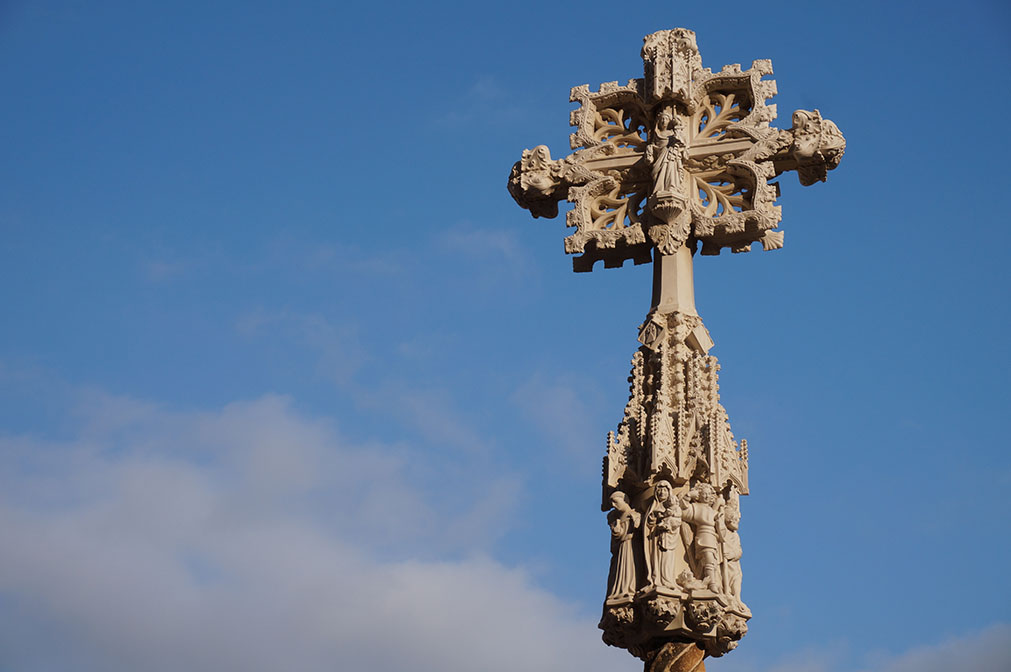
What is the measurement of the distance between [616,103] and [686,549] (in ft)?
17.7

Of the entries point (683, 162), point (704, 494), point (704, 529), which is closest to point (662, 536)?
point (704, 529)

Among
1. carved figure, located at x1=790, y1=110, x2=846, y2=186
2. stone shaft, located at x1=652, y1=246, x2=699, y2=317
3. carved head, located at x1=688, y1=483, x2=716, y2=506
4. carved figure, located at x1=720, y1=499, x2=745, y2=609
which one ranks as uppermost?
carved figure, located at x1=790, y1=110, x2=846, y2=186

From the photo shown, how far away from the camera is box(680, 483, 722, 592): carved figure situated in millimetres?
11922

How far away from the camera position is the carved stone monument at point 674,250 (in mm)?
11969

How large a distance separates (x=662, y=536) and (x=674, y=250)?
317 cm

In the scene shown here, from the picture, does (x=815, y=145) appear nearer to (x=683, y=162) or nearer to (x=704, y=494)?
(x=683, y=162)

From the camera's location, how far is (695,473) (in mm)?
12477

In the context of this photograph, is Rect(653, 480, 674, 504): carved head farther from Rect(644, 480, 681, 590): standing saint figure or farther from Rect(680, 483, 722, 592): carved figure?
Rect(680, 483, 722, 592): carved figure

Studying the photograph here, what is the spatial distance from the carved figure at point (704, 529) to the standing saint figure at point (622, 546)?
1.62ft

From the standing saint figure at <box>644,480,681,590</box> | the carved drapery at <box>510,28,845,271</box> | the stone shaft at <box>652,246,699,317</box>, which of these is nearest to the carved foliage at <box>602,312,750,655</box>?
the standing saint figure at <box>644,480,681,590</box>

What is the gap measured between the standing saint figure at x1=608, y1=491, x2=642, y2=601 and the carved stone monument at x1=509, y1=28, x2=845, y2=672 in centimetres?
1

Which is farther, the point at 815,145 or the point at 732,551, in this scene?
the point at 815,145

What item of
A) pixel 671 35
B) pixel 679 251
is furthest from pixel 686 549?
pixel 671 35

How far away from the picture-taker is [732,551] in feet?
40.0
